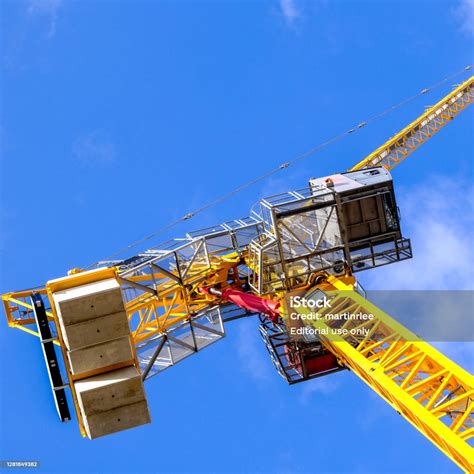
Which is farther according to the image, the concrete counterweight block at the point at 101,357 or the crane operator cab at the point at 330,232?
the crane operator cab at the point at 330,232

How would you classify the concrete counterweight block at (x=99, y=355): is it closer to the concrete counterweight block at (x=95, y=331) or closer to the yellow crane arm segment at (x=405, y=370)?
the concrete counterweight block at (x=95, y=331)

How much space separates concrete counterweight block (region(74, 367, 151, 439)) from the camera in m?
40.8

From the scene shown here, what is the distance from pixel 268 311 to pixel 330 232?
616 cm

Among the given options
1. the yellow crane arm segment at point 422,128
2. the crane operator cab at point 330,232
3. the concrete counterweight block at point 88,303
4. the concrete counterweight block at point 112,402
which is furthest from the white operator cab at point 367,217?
the yellow crane arm segment at point 422,128

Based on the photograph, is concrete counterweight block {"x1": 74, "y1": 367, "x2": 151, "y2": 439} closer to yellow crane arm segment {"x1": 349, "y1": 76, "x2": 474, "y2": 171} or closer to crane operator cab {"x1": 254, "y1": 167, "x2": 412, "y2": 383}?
crane operator cab {"x1": 254, "y1": 167, "x2": 412, "y2": 383}

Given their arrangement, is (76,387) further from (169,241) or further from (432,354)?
(432,354)

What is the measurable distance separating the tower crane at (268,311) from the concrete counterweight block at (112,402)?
2.2 inches

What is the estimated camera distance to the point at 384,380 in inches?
1592

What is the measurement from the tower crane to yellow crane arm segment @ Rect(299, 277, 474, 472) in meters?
0.07

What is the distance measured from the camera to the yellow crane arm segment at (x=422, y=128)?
311 feet

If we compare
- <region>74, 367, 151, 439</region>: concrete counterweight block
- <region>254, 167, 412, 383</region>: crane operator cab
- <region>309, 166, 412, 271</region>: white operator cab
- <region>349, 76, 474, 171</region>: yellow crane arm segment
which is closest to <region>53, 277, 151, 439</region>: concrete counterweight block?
<region>74, 367, 151, 439</region>: concrete counterweight block

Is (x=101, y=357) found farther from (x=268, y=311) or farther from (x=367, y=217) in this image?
(x=367, y=217)

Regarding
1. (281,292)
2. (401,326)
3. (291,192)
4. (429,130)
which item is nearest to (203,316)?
(281,292)

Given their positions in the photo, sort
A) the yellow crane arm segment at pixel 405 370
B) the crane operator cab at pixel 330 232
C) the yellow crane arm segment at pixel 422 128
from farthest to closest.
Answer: the yellow crane arm segment at pixel 422 128, the crane operator cab at pixel 330 232, the yellow crane arm segment at pixel 405 370
